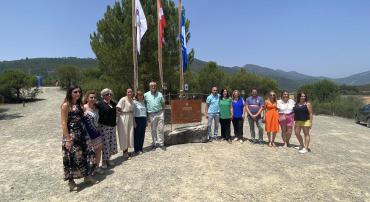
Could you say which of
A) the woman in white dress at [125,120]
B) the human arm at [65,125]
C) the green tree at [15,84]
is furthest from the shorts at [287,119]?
the green tree at [15,84]

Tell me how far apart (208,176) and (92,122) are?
2.58 meters

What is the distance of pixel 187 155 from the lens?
7.88 m

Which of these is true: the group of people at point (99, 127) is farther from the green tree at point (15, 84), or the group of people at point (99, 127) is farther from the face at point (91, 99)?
the green tree at point (15, 84)

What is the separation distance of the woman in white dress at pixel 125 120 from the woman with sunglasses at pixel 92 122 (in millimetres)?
795

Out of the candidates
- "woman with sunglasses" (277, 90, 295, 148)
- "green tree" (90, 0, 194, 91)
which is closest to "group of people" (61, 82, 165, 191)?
"woman with sunglasses" (277, 90, 295, 148)

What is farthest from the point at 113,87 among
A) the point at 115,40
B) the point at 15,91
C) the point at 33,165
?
the point at 15,91

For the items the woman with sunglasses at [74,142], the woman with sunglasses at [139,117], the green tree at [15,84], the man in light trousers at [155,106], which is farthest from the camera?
the green tree at [15,84]

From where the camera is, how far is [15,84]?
118 feet

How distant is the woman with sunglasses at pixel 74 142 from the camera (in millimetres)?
5750

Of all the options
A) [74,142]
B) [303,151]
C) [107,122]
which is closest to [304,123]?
[303,151]

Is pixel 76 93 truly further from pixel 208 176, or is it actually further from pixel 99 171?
pixel 208 176

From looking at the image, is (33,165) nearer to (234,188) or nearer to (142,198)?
(142,198)

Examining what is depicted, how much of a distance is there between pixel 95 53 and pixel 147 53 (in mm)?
2827

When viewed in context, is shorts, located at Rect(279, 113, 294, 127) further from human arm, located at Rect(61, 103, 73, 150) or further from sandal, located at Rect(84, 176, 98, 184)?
human arm, located at Rect(61, 103, 73, 150)
